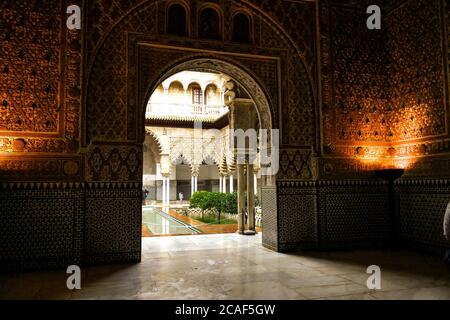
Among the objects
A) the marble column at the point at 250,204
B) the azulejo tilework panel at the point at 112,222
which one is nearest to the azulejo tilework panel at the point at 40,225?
the azulejo tilework panel at the point at 112,222

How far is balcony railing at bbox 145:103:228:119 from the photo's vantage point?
16.7m

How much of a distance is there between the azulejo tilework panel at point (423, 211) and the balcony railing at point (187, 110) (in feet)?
40.2

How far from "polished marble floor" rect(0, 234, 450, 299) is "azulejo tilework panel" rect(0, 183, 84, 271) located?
0.22 metres

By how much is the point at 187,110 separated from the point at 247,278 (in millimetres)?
14644

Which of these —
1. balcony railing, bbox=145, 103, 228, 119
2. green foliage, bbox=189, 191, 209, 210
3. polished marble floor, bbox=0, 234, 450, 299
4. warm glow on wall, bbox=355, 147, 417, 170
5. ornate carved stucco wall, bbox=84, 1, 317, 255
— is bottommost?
polished marble floor, bbox=0, 234, 450, 299

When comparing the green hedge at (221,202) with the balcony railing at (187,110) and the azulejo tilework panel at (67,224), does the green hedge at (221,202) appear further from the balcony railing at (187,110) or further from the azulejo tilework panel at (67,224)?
the balcony railing at (187,110)

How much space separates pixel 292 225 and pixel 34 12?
4.31m

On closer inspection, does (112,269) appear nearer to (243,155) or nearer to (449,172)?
(243,155)

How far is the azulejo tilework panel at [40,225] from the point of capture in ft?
12.1

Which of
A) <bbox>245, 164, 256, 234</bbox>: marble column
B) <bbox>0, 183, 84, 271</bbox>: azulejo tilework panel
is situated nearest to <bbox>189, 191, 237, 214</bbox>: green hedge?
<bbox>245, 164, 256, 234</bbox>: marble column

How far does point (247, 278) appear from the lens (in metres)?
3.32

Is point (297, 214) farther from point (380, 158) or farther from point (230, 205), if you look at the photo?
point (230, 205)

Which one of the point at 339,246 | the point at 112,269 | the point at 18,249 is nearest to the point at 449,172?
the point at 339,246

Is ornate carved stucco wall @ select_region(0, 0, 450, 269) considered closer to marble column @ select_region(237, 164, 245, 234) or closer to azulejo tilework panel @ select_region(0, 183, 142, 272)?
azulejo tilework panel @ select_region(0, 183, 142, 272)
